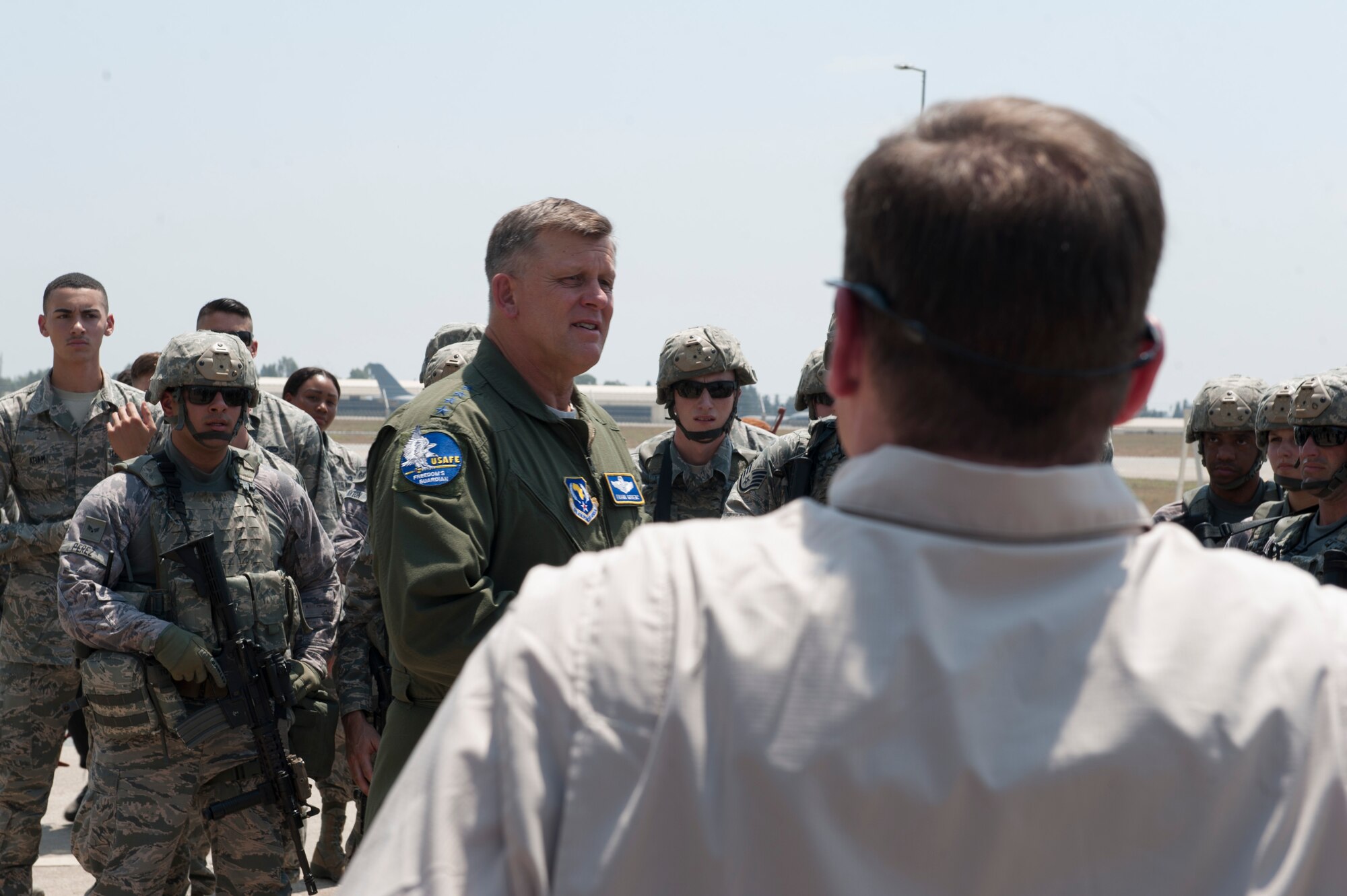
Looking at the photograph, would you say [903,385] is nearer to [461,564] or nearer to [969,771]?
[969,771]

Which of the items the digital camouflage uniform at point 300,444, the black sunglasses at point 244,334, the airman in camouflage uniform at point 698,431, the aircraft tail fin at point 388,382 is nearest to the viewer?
the digital camouflage uniform at point 300,444

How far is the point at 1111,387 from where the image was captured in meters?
1.12

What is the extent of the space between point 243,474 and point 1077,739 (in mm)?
4544

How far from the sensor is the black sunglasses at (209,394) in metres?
5.04

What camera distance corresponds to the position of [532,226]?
3.43m

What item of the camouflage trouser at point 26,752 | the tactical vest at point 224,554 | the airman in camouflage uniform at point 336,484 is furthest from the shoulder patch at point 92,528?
the camouflage trouser at point 26,752

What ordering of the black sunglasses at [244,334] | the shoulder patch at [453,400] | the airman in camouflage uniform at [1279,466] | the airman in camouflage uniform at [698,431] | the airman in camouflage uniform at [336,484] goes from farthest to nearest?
the black sunglasses at [244,334] → the airman in camouflage uniform at [698,431] → the airman in camouflage uniform at [336,484] → the airman in camouflage uniform at [1279,466] → the shoulder patch at [453,400]

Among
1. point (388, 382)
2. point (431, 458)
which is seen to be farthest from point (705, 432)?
point (388, 382)

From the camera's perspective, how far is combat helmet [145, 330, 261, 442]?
5059mm

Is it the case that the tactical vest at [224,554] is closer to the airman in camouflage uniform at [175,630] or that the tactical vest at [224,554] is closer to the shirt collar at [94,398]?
the airman in camouflage uniform at [175,630]

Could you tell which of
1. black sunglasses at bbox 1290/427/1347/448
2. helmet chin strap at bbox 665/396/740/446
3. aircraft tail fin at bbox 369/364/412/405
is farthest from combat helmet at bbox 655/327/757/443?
aircraft tail fin at bbox 369/364/412/405

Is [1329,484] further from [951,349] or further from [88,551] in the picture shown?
[951,349]

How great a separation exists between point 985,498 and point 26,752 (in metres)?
6.02

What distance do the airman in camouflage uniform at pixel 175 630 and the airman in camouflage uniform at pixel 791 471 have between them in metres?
1.81
